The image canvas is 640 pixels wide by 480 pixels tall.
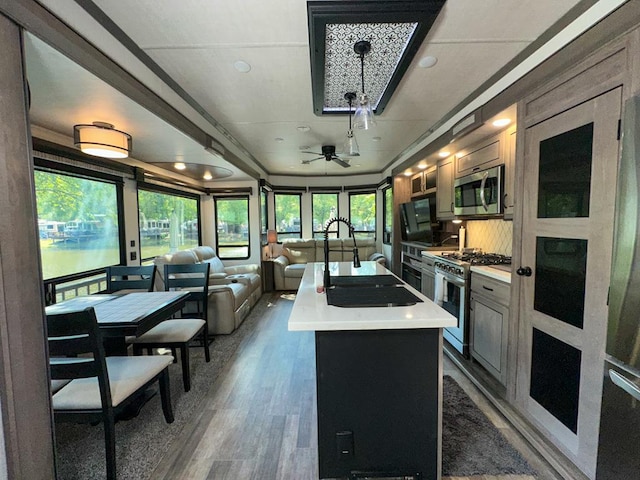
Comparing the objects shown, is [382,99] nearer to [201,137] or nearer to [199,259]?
[201,137]

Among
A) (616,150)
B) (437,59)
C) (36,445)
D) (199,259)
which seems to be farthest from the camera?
(199,259)

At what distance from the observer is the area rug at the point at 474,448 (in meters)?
1.58

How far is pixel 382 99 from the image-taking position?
8.38 ft

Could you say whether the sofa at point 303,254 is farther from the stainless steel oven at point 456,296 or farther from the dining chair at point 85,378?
the dining chair at point 85,378

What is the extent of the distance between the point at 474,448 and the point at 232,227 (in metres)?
5.45

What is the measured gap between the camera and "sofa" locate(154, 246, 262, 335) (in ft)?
11.8

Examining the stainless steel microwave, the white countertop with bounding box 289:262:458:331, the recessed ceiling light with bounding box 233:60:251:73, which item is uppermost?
the recessed ceiling light with bounding box 233:60:251:73

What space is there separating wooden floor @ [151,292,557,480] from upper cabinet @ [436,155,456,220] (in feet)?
6.42

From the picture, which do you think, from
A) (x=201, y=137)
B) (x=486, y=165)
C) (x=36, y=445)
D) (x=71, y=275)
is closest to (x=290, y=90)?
(x=201, y=137)

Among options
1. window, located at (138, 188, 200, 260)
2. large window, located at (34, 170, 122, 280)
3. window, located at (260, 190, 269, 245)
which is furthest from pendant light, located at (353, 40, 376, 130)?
window, located at (260, 190, 269, 245)

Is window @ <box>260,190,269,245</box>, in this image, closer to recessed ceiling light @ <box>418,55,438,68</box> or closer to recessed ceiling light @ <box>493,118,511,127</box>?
recessed ceiling light @ <box>418,55,438,68</box>

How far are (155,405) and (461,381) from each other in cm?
264

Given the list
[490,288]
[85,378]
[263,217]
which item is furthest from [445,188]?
[85,378]

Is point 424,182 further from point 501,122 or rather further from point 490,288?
point 490,288
